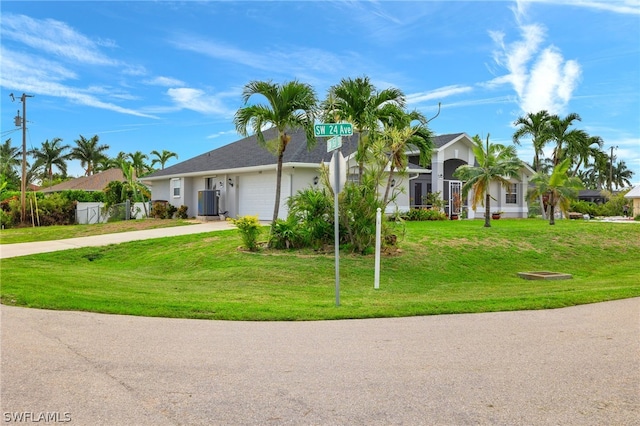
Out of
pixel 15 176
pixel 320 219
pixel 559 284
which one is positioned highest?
pixel 15 176

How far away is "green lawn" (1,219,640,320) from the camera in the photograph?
28.5ft

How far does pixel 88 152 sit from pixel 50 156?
4.49m

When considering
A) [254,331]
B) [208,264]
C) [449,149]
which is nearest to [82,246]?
[208,264]

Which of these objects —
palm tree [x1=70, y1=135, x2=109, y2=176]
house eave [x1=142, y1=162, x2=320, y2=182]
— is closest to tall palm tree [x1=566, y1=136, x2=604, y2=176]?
house eave [x1=142, y1=162, x2=320, y2=182]

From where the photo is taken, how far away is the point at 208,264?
15.2m

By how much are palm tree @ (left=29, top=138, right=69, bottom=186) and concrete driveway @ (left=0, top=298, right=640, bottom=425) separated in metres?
65.8

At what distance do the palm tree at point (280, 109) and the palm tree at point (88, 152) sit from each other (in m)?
58.0

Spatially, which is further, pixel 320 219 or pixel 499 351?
pixel 320 219

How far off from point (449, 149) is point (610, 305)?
975 inches

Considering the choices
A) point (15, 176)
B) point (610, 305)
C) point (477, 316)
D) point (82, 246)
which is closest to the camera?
point (477, 316)

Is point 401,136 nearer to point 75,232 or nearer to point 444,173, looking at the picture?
point 75,232

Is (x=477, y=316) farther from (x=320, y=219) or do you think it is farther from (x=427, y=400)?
(x=320, y=219)

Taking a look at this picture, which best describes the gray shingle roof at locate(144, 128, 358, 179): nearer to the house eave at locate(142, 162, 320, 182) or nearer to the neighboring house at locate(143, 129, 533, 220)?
the neighboring house at locate(143, 129, 533, 220)

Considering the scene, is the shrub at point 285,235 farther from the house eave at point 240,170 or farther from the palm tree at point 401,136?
the house eave at point 240,170
